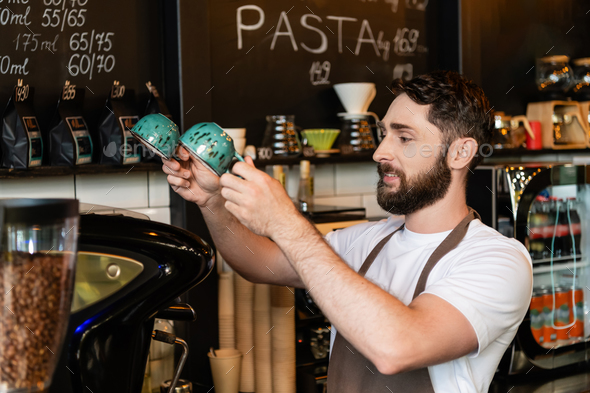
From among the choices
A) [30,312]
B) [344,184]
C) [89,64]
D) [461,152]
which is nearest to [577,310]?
[344,184]

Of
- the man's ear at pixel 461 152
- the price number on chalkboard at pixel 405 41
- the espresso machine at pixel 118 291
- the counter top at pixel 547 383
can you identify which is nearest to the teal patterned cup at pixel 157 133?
the espresso machine at pixel 118 291

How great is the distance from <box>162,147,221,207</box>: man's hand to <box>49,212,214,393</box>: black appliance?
42 centimetres

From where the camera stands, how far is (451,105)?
4.57 feet

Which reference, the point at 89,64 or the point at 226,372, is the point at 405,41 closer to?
the point at 89,64

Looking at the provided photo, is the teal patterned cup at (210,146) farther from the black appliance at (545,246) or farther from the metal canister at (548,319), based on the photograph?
the metal canister at (548,319)

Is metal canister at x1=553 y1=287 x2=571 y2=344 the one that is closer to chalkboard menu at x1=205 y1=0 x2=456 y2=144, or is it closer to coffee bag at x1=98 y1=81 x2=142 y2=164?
chalkboard menu at x1=205 y1=0 x2=456 y2=144

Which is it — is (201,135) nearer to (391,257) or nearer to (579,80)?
(391,257)

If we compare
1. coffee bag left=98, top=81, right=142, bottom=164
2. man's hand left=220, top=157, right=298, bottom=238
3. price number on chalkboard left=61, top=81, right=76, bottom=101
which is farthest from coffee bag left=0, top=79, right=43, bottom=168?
man's hand left=220, top=157, right=298, bottom=238

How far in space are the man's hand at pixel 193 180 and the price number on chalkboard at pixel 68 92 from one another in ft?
2.37

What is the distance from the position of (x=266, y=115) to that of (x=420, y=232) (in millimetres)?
1158

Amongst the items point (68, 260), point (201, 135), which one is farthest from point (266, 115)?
point (68, 260)

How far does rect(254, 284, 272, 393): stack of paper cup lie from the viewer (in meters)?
2.04

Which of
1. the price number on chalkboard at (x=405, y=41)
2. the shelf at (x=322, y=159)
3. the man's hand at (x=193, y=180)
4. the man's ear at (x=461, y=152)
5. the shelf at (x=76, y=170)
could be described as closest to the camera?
the man's hand at (x=193, y=180)

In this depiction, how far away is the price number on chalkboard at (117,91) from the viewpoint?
6.32 ft
